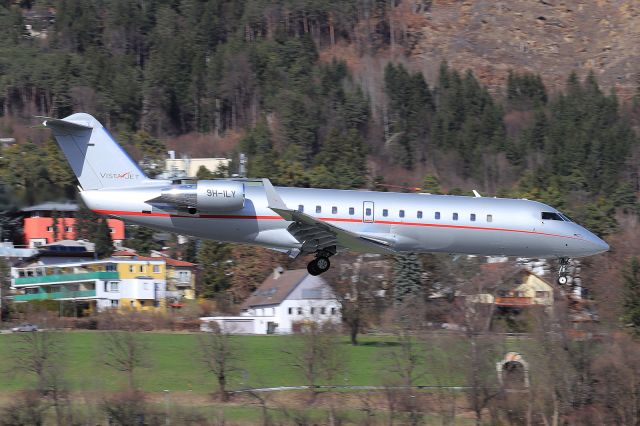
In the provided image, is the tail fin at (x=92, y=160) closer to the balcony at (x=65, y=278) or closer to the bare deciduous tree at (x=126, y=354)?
the bare deciduous tree at (x=126, y=354)

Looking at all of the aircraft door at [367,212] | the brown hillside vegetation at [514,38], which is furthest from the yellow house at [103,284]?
the brown hillside vegetation at [514,38]

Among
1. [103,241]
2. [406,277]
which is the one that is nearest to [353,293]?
[406,277]

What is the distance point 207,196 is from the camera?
38562 millimetres

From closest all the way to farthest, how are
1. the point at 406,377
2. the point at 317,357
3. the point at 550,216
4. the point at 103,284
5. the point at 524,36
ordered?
the point at 550,216 < the point at 406,377 < the point at 317,357 < the point at 103,284 < the point at 524,36

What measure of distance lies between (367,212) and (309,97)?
115914 mm

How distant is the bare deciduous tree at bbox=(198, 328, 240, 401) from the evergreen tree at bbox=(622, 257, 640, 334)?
2569 centimetres

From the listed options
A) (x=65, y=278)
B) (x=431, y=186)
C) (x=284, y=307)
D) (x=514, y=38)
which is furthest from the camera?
(x=514, y=38)

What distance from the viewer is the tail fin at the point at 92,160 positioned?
39.7 metres

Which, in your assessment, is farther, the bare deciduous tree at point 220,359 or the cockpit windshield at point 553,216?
the bare deciduous tree at point 220,359

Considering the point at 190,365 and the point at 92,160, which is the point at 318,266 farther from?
the point at 190,365

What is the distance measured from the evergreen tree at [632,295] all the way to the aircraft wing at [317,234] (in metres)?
41.0

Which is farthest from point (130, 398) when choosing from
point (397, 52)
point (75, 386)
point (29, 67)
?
point (397, 52)

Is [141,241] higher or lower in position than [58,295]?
higher

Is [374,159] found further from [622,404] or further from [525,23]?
[622,404]
